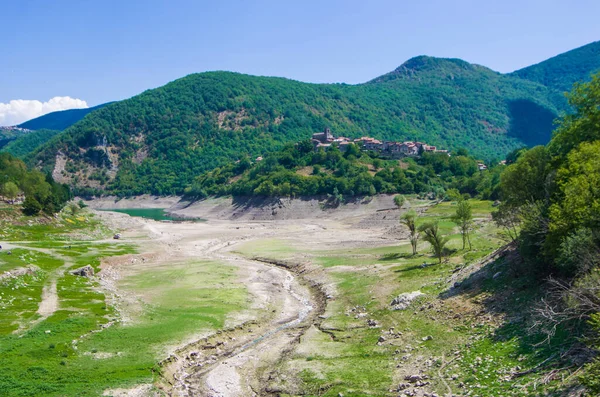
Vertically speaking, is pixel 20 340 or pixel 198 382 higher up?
pixel 20 340

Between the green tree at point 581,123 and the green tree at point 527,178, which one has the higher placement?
the green tree at point 581,123

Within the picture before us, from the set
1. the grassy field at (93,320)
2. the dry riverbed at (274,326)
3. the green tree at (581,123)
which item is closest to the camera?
the dry riverbed at (274,326)

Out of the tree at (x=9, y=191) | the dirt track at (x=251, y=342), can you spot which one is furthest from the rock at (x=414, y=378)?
the tree at (x=9, y=191)

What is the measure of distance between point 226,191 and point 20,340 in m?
156

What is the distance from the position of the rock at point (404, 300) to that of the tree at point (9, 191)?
9847cm

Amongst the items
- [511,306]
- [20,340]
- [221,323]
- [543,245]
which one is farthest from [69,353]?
[543,245]

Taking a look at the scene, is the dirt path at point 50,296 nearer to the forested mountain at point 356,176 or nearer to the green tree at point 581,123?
the green tree at point 581,123

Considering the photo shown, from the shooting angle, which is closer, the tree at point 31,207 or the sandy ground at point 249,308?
the sandy ground at point 249,308

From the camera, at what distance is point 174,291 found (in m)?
46.4

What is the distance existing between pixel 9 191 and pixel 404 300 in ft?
327

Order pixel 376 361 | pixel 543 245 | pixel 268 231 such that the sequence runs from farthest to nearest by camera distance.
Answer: pixel 268 231 → pixel 543 245 → pixel 376 361

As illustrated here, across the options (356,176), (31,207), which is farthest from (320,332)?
(356,176)

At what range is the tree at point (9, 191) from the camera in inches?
4026

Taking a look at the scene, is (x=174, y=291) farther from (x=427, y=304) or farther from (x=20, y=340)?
(x=427, y=304)
